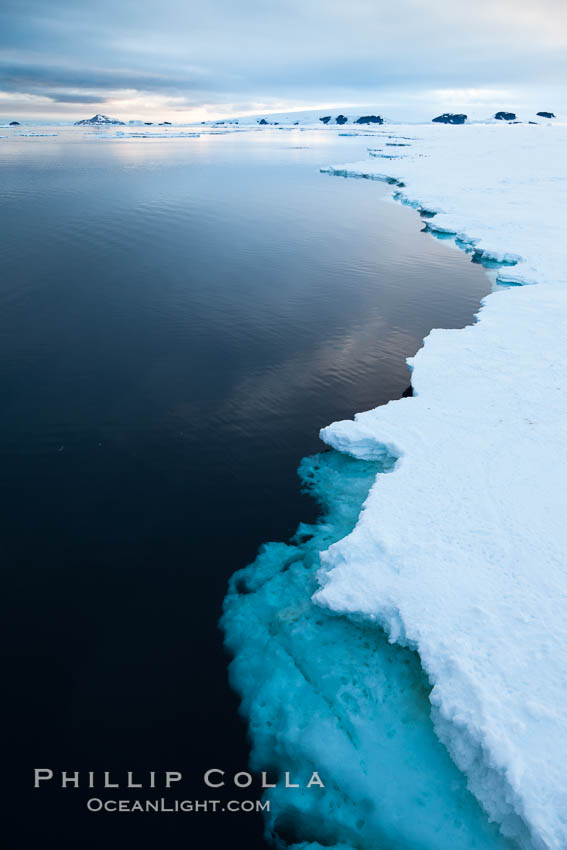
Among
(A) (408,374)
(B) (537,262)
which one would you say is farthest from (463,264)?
(A) (408,374)

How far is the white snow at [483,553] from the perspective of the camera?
4.92 metres

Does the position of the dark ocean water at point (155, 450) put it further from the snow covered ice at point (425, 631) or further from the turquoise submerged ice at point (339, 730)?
the snow covered ice at point (425, 631)

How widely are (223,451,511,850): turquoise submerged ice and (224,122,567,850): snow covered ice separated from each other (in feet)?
0.06

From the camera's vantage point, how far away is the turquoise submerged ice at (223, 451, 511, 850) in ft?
16.3

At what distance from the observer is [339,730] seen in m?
5.69

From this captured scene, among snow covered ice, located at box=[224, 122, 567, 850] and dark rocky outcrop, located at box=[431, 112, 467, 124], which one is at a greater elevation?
dark rocky outcrop, located at box=[431, 112, 467, 124]

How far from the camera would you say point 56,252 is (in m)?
23.9

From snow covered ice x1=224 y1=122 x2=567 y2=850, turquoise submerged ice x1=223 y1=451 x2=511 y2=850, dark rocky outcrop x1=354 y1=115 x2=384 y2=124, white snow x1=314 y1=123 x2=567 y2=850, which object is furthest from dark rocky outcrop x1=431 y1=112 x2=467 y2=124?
turquoise submerged ice x1=223 y1=451 x2=511 y2=850

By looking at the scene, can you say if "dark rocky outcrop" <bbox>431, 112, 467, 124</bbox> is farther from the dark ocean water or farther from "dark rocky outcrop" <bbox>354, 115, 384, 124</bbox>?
the dark ocean water

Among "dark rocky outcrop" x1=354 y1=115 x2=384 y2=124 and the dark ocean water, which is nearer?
the dark ocean water

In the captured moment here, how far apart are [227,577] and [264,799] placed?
330 cm

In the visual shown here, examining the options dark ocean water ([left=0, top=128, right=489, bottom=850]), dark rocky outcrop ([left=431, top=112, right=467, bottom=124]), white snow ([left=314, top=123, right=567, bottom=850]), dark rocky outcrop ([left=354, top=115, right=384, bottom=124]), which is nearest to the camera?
white snow ([left=314, top=123, right=567, bottom=850])

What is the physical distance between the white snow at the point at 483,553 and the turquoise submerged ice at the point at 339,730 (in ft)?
1.29

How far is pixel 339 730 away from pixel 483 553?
10.3 ft
